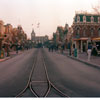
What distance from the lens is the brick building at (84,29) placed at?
4219 centimetres

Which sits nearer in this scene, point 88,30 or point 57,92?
point 57,92

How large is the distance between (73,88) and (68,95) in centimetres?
108

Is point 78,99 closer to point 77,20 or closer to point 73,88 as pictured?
point 73,88

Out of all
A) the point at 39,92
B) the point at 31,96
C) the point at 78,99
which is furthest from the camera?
the point at 39,92

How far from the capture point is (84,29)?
42.4 m

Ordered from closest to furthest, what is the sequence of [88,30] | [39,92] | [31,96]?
[31,96], [39,92], [88,30]

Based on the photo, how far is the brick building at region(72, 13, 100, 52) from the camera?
4219cm

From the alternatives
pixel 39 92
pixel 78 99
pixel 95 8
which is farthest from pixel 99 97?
pixel 95 8

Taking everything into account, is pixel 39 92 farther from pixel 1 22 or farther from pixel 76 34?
pixel 1 22

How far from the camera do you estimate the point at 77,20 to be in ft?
141

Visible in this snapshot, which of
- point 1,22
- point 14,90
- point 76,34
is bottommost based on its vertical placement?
point 14,90

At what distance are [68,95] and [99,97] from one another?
1229mm

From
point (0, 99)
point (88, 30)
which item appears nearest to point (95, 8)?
point (88, 30)

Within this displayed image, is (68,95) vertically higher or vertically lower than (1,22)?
lower
